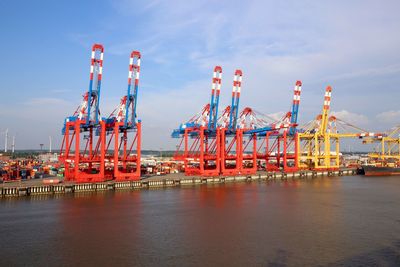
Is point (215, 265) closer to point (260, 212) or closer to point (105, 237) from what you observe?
point (105, 237)

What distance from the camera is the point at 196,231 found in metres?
21.8

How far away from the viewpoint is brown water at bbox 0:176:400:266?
16.6m

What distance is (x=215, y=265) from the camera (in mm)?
15797

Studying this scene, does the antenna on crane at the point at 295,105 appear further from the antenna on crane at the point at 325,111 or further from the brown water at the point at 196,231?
the brown water at the point at 196,231

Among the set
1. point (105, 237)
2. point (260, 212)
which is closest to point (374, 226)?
Result: point (260, 212)

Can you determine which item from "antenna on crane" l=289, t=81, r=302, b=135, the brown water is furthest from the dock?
"antenna on crane" l=289, t=81, r=302, b=135

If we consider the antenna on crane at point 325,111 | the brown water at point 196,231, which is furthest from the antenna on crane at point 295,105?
the brown water at point 196,231

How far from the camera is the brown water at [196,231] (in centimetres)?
1664

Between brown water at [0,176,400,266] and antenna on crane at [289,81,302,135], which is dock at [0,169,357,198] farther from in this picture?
antenna on crane at [289,81,302,135]

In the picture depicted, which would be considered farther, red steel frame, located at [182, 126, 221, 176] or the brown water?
red steel frame, located at [182, 126, 221, 176]

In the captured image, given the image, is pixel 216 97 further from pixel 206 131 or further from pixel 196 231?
pixel 196 231

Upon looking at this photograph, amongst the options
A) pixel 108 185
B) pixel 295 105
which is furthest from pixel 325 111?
pixel 108 185

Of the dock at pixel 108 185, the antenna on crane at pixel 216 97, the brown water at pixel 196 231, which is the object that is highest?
the antenna on crane at pixel 216 97

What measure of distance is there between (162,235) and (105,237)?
319cm
